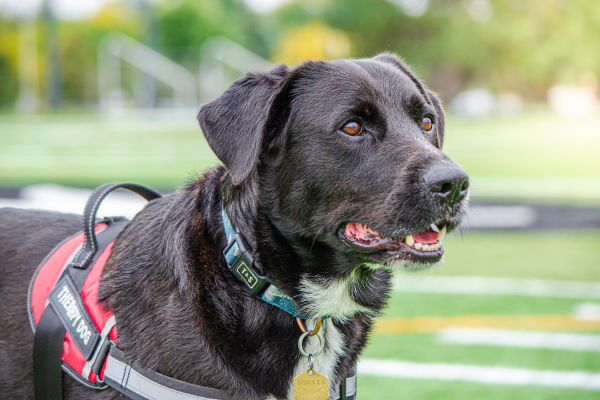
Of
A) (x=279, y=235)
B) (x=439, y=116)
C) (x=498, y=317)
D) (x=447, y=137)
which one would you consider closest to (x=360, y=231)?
(x=279, y=235)

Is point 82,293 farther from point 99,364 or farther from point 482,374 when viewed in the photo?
point 482,374

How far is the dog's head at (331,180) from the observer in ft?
7.04

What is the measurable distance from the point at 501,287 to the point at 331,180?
13.7ft

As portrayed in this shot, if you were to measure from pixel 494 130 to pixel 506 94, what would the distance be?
25337 millimetres

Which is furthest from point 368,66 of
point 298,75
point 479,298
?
point 479,298

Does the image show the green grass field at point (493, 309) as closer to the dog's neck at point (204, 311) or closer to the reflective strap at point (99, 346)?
the dog's neck at point (204, 311)

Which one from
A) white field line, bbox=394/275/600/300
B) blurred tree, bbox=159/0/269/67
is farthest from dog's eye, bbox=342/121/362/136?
blurred tree, bbox=159/0/269/67

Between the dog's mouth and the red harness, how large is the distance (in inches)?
35.0

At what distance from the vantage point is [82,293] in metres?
2.27

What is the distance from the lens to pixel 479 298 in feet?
18.2

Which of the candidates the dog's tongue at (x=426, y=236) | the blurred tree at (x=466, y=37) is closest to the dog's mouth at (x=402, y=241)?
the dog's tongue at (x=426, y=236)

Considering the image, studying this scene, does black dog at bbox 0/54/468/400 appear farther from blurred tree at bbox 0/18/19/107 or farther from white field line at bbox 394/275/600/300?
blurred tree at bbox 0/18/19/107

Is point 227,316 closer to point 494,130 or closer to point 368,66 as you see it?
point 368,66

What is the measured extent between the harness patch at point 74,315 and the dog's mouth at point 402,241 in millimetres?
937
